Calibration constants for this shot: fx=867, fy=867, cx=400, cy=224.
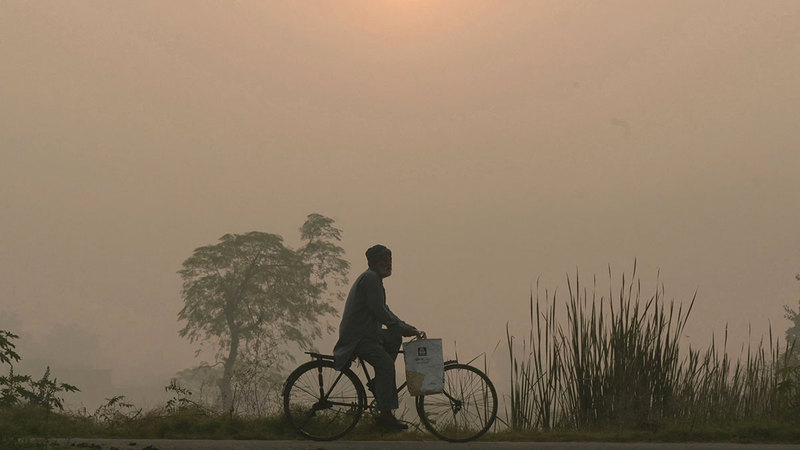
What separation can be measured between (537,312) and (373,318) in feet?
10.9

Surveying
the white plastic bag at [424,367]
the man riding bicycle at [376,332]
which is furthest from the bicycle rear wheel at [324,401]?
the white plastic bag at [424,367]

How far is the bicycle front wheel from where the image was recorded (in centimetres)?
887

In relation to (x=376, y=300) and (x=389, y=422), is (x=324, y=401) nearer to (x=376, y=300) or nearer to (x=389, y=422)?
(x=389, y=422)

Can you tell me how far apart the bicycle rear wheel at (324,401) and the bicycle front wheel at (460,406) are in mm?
698

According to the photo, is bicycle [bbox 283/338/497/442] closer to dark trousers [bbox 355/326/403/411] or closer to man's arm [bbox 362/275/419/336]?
dark trousers [bbox 355/326/403/411]

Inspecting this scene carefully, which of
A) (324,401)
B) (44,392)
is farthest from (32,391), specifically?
(324,401)

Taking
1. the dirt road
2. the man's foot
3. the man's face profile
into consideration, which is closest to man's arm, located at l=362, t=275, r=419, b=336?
the man's face profile

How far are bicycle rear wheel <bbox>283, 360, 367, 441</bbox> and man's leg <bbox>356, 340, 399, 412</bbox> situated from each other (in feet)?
0.77

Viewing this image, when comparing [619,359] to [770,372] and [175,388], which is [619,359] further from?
[175,388]

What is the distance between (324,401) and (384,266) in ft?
5.02

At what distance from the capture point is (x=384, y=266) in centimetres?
878

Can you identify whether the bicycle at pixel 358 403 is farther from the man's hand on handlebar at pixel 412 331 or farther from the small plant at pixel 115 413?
the small plant at pixel 115 413

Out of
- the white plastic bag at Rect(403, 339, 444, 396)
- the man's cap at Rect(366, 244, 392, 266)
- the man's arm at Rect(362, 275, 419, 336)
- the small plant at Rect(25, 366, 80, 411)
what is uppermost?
the man's cap at Rect(366, 244, 392, 266)

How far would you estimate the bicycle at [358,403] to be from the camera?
29.0ft
